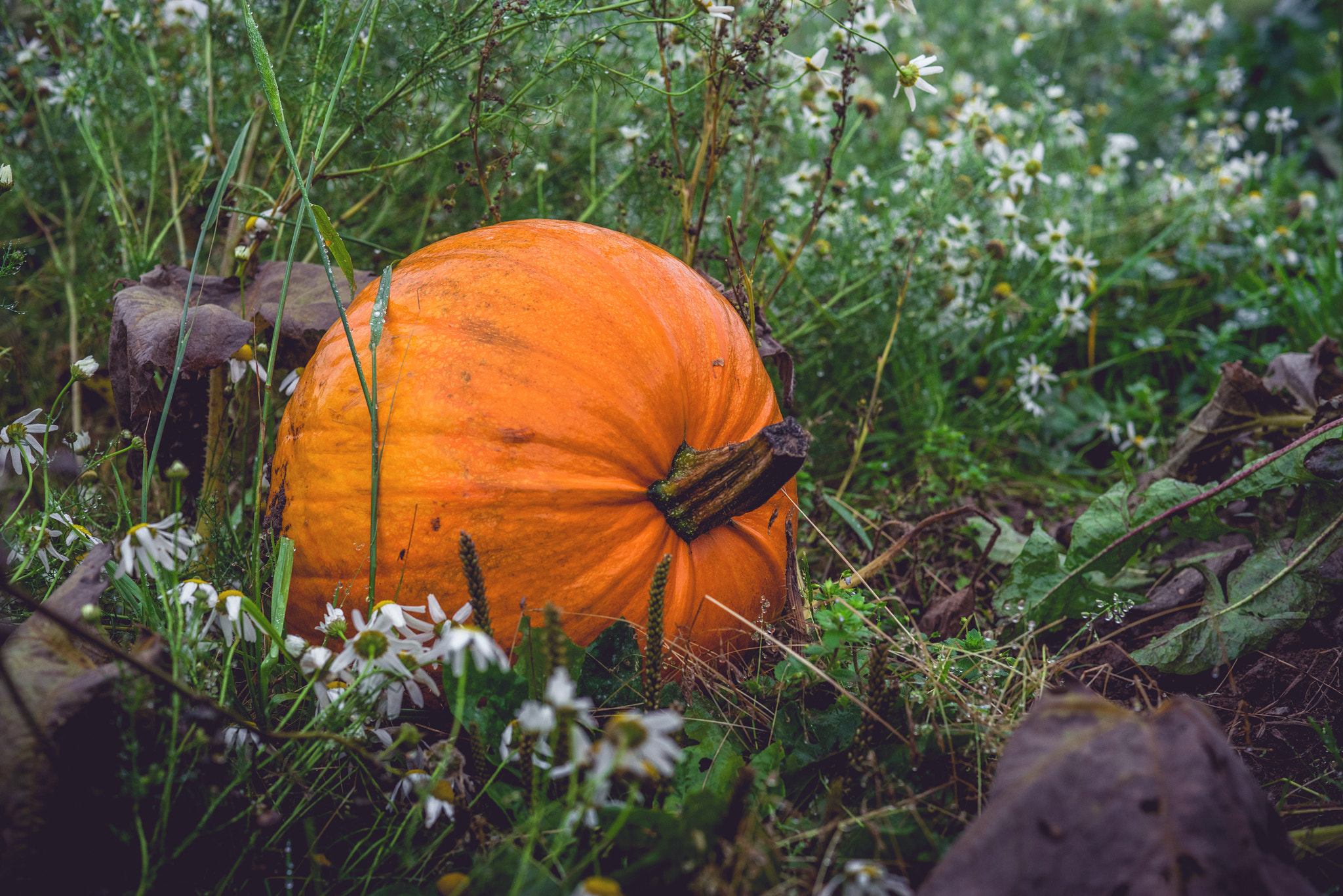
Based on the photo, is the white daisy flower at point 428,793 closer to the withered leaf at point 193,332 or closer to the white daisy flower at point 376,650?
the white daisy flower at point 376,650

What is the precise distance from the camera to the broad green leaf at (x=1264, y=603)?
1.67 m

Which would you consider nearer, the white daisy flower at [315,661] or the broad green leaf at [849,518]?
the white daisy flower at [315,661]

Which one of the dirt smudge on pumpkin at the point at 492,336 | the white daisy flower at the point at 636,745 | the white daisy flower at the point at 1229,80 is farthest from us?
the white daisy flower at the point at 1229,80

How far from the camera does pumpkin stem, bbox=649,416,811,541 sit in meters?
1.39

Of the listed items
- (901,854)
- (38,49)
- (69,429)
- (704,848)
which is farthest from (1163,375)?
(38,49)

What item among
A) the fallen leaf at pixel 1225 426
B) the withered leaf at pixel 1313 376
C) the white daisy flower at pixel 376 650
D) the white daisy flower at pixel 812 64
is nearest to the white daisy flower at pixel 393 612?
the white daisy flower at pixel 376 650

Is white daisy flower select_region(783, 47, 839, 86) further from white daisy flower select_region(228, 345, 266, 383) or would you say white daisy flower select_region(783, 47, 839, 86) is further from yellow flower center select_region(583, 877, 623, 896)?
yellow flower center select_region(583, 877, 623, 896)

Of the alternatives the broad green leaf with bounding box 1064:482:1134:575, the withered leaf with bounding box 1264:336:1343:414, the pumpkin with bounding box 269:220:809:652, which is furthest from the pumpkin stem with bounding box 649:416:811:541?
the withered leaf with bounding box 1264:336:1343:414

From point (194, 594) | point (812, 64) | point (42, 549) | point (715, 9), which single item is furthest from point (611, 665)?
point (812, 64)

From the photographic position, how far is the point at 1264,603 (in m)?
1.72

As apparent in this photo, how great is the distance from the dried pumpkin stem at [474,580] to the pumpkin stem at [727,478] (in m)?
→ 0.48

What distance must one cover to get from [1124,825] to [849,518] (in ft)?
3.97

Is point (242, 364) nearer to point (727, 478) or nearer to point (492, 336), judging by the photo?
point (492, 336)

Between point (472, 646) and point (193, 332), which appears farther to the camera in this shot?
point (193, 332)
